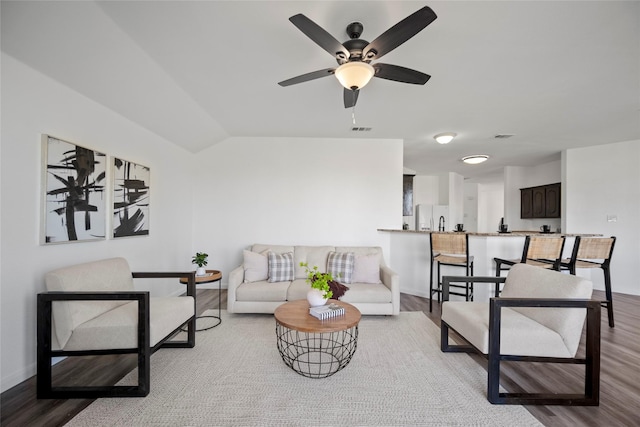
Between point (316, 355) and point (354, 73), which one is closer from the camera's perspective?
point (354, 73)

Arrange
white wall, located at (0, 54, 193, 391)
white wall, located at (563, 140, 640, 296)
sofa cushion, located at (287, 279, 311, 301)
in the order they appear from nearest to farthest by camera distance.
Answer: white wall, located at (0, 54, 193, 391) → sofa cushion, located at (287, 279, 311, 301) → white wall, located at (563, 140, 640, 296)

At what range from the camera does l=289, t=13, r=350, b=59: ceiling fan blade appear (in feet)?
4.62

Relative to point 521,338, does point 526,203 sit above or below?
above

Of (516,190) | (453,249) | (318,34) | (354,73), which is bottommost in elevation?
(453,249)

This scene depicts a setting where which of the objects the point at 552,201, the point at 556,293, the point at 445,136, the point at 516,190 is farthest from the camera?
the point at 516,190

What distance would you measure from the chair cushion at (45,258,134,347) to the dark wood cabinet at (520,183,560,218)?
7.70 metres

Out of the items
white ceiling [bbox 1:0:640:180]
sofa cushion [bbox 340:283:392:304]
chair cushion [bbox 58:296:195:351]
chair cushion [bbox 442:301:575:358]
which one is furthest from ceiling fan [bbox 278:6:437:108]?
sofa cushion [bbox 340:283:392:304]

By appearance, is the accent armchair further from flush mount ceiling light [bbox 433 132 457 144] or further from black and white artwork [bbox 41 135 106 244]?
flush mount ceiling light [bbox 433 132 457 144]

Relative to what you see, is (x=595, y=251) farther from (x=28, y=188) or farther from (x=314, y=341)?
(x=28, y=188)

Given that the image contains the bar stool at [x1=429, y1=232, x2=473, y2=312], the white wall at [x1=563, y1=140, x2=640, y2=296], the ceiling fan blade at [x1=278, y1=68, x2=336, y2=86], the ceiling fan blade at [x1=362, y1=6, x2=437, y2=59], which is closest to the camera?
the ceiling fan blade at [x1=362, y1=6, x2=437, y2=59]

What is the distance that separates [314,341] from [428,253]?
2.45 metres

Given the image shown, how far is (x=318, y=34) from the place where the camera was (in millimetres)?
1533

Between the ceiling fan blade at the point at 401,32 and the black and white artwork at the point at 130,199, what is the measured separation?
2768mm

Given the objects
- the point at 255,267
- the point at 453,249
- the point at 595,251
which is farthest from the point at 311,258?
the point at 595,251
